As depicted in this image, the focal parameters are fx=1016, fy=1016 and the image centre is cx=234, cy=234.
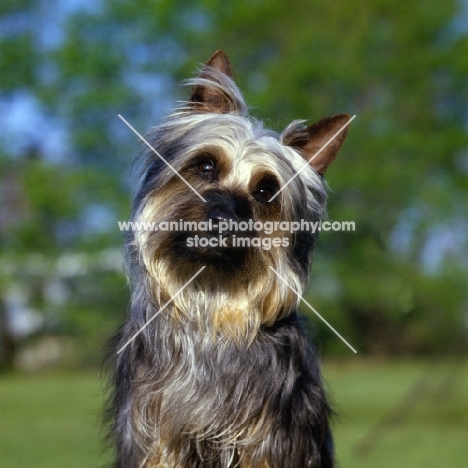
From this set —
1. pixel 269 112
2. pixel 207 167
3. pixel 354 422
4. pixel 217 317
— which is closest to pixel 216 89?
pixel 207 167

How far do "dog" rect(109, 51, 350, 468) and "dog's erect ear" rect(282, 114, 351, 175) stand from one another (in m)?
0.25

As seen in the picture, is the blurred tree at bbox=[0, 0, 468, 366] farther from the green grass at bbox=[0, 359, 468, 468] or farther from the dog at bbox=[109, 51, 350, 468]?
the dog at bbox=[109, 51, 350, 468]

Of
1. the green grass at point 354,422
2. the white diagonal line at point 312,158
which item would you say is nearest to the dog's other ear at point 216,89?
the white diagonal line at point 312,158

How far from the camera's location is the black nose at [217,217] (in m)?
4.82

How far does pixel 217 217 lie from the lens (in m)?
4.81

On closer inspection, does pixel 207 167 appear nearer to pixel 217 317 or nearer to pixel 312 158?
pixel 312 158

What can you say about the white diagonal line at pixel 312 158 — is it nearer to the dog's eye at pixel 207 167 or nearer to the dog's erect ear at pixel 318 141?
the dog's erect ear at pixel 318 141

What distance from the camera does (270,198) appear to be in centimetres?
521

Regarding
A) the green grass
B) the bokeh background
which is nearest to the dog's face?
the green grass

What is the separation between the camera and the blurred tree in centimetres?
3198

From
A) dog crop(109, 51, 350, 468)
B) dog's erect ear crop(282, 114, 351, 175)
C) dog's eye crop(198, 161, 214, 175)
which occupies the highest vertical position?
dog's erect ear crop(282, 114, 351, 175)

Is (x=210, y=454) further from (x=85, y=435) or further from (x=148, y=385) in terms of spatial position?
(x=85, y=435)

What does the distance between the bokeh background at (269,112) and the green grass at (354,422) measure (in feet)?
18.2

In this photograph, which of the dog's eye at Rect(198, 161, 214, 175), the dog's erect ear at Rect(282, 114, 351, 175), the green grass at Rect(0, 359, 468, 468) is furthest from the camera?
the green grass at Rect(0, 359, 468, 468)
